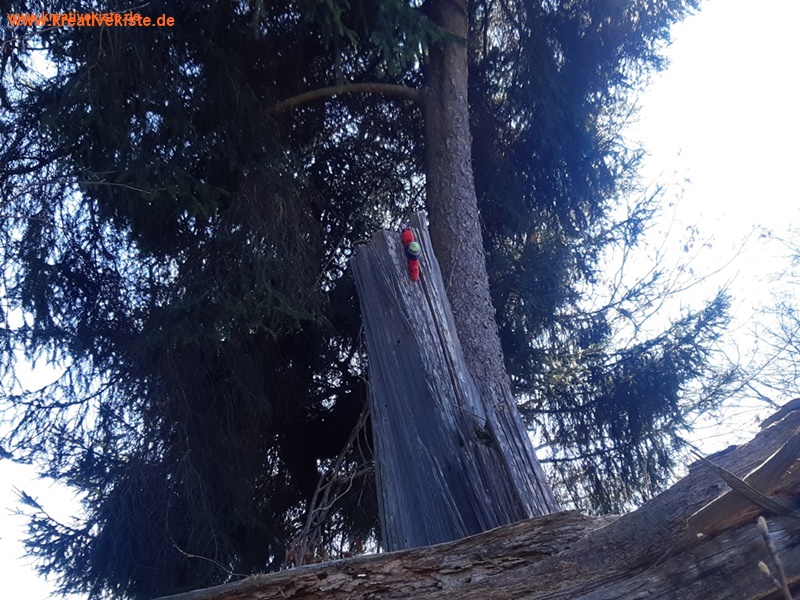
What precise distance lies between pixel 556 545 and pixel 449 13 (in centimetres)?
569

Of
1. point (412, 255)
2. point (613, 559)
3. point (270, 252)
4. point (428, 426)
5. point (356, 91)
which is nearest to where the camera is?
point (613, 559)

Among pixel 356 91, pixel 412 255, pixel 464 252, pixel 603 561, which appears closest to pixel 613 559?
pixel 603 561

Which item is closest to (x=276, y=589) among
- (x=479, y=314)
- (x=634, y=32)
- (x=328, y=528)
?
(x=479, y=314)

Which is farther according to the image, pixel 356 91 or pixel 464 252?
pixel 356 91

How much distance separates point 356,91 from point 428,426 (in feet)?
12.6

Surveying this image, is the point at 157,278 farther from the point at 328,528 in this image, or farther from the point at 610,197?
the point at 610,197

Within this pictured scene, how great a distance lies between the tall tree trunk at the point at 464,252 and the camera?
472cm

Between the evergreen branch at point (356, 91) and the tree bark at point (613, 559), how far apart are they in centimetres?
496

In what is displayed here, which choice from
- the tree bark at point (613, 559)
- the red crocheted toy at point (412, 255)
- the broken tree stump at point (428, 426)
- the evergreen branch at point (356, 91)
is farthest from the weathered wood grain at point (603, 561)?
the evergreen branch at point (356, 91)

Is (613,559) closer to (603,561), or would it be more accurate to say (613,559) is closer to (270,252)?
(603,561)

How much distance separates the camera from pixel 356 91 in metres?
7.21

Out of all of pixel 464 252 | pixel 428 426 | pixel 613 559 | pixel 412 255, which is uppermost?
pixel 464 252

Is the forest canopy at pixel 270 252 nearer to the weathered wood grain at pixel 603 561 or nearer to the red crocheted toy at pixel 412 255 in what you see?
the red crocheted toy at pixel 412 255

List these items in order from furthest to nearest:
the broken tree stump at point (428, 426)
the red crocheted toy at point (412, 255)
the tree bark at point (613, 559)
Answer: the red crocheted toy at point (412, 255) < the broken tree stump at point (428, 426) < the tree bark at point (613, 559)
